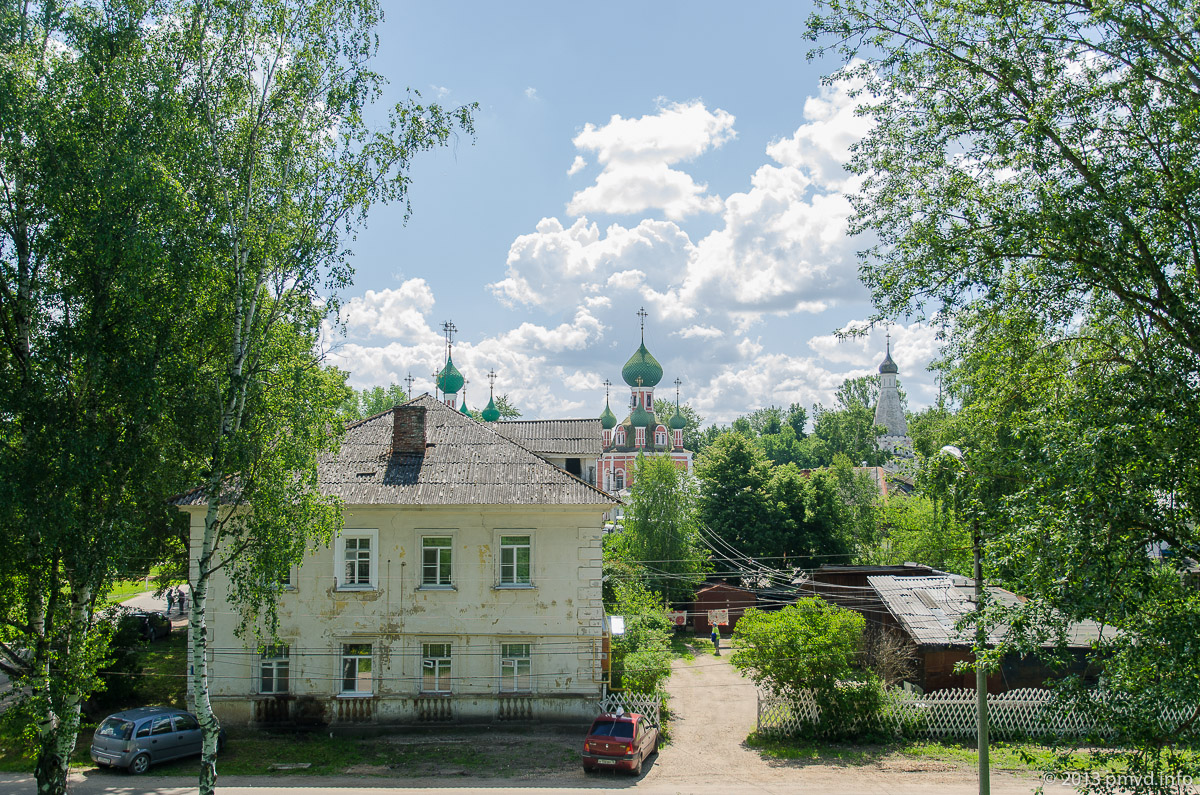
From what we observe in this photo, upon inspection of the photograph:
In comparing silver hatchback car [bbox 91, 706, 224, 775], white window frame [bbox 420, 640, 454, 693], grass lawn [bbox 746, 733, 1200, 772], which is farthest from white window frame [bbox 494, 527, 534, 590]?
silver hatchback car [bbox 91, 706, 224, 775]

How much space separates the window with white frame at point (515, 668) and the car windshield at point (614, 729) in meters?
3.08

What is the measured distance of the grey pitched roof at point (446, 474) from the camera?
21766 mm

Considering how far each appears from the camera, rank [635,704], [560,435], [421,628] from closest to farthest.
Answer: [421,628] → [635,704] → [560,435]

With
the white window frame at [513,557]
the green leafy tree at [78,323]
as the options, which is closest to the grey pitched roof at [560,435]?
the white window frame at [513,557]

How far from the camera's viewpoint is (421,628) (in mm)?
21797

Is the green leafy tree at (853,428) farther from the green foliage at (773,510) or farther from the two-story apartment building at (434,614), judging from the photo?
the two-story apartment building at (434,614)

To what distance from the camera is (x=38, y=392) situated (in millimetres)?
13523

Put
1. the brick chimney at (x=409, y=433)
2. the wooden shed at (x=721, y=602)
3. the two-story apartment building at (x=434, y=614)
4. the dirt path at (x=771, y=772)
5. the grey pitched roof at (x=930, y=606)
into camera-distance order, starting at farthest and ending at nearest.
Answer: the wooden shed at (x=721, y=602) → the brick chimney at (x=409, y=433) → the grey pitched roof at (x=930, y=606) → the two-story apartment building at (x=434, y=614) → the dirt path at (x=771, y=772)

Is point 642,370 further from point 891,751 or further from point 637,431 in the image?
point 891,751

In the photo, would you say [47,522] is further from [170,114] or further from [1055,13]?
[1055,13]

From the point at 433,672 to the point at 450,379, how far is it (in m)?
37.6

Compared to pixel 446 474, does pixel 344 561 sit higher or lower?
lower

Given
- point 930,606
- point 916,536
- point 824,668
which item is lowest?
point 824,668

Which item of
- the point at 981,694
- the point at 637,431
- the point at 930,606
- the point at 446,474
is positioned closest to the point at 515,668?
the point at 446,474
